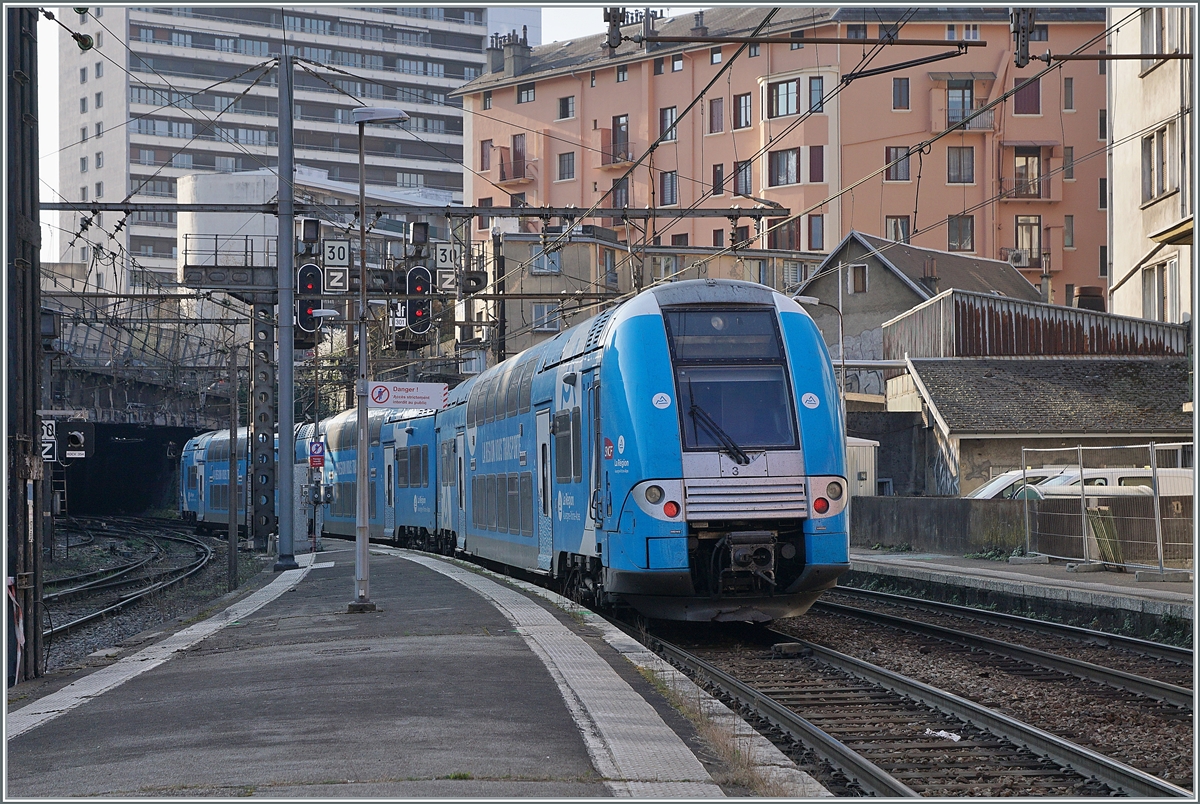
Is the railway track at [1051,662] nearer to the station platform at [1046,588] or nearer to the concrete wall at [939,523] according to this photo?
the station platform at [1046,588]

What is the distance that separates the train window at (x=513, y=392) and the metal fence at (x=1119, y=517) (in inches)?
319

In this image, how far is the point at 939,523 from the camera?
2606 cm

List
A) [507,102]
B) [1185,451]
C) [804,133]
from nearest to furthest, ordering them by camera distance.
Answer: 1. [1185,451]
2. [804,133]
3. [507,102]

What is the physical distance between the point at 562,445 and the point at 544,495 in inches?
57.3

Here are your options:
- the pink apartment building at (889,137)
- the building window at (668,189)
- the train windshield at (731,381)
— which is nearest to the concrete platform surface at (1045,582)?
the train windshield at (731,381)

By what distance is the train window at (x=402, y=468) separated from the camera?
1282 inches

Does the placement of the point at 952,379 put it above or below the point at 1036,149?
below

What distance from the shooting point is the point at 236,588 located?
24234mm

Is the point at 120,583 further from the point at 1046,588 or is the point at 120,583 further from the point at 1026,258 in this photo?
the point at 1026,258

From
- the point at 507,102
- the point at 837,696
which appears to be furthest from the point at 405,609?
the point at 507,102

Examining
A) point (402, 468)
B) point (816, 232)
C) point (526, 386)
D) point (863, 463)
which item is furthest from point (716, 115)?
point (526, 386)

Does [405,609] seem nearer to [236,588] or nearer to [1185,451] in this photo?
[236,588]

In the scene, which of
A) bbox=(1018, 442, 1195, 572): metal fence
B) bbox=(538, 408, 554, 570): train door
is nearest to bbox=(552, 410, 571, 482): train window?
bbox=(538, 408, 554, 570): train door

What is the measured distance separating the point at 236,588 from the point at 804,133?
5073cm
